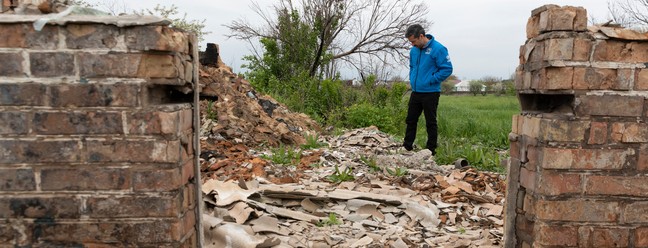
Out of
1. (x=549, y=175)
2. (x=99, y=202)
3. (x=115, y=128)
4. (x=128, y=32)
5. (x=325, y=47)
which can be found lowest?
(x=99, y=202)

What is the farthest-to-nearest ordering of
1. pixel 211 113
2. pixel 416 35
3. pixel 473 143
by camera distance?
pixel 473 143 < pixel 211 113 < pixel 416 35

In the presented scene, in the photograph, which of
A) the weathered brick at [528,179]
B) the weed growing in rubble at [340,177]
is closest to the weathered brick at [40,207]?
the weathered brick at [528,179]

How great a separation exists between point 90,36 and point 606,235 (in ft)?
7.84

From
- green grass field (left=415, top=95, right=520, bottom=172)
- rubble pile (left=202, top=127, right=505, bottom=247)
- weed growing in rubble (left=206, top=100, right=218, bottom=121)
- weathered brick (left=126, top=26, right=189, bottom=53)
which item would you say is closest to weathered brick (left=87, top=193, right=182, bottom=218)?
weathered brick (left=126, top=26, right=189, bottom=53)

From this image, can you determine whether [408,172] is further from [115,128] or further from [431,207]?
[115,128]

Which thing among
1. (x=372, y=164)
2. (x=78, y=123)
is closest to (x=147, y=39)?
(x=78, y=123)

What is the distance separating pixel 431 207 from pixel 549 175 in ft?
4.98

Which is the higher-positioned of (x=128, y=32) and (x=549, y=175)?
(x=128, y=32)

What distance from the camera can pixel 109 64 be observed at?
187 cm

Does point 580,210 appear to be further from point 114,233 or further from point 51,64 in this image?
point 51,64

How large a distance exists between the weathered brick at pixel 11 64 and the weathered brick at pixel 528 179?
2.25m

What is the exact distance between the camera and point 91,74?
1875 millimetres

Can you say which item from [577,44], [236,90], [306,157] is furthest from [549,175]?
[236,90]

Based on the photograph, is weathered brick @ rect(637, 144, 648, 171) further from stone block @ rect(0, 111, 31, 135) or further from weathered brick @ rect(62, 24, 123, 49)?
stone block @ rect(0, 111, 31, 135)
